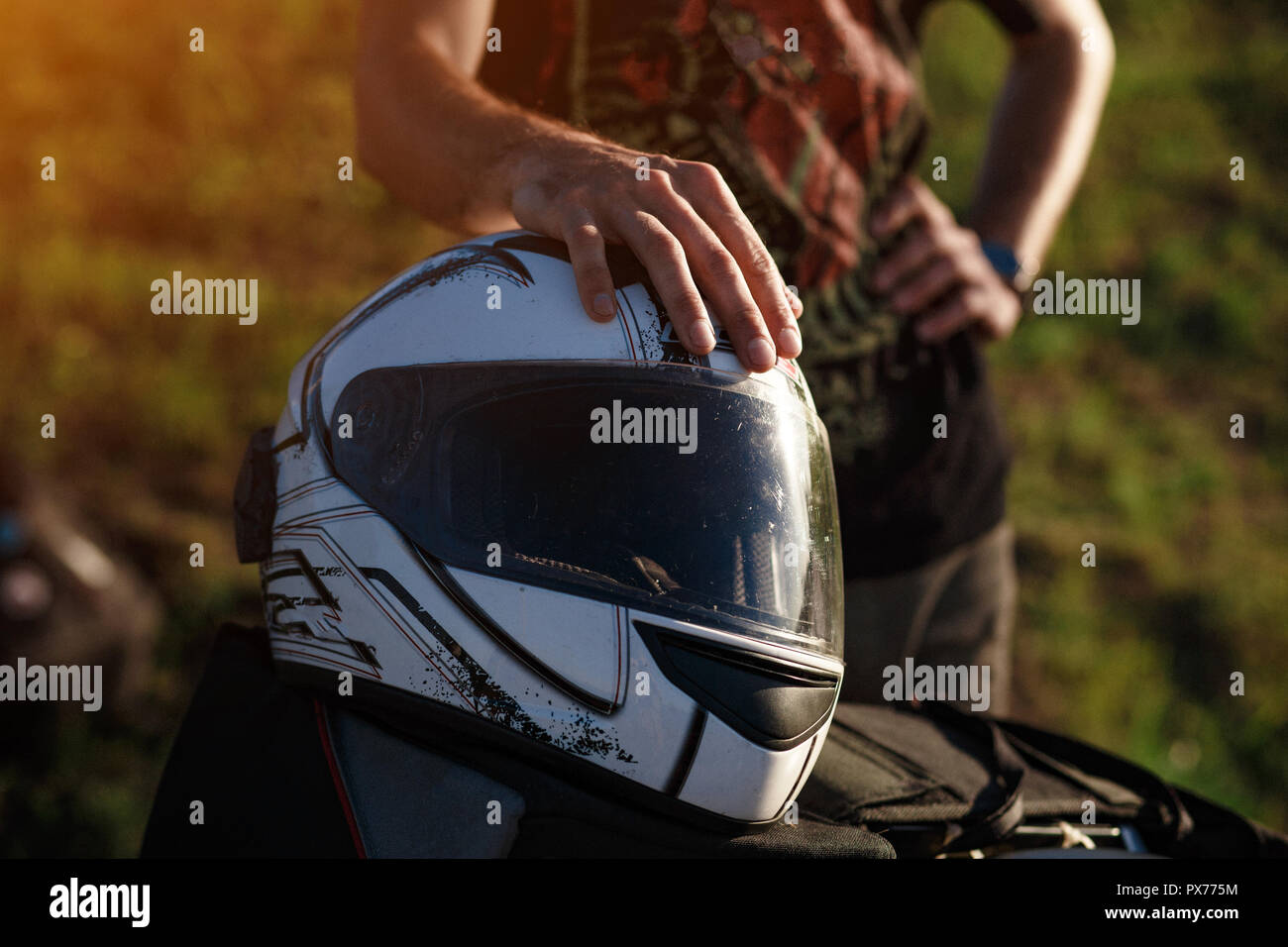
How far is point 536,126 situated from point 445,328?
0.29 m

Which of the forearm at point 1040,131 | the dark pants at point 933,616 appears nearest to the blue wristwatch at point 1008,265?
the forearm at point 1040,131

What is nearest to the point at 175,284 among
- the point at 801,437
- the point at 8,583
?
the point at 8,583

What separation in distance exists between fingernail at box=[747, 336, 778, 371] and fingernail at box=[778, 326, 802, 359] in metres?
0.04

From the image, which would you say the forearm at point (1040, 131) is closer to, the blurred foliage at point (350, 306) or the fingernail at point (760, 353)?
the fingernail at point (760, 353)

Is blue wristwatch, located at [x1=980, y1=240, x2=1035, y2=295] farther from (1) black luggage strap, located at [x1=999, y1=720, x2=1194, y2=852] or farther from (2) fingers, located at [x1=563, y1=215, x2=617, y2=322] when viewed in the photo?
(2) fingers, located at [x1=563, y1=215, x2=617, y2=322]

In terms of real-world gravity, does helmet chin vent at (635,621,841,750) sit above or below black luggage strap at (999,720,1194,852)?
above

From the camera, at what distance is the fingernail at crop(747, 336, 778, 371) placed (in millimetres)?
1206

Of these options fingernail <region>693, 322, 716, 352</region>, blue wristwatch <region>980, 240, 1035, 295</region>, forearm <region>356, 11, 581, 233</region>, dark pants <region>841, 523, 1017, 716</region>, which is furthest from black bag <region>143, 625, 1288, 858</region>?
blue wristwatch <region>980, 240, 1035, 295</region>

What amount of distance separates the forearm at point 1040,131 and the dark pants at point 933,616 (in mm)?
697

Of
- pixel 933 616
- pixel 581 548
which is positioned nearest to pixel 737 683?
pixel 581 548

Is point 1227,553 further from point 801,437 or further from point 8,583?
point 8,583

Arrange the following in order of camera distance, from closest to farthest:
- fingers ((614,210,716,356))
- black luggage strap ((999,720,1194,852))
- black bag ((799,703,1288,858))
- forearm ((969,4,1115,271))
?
fingers ((614,210,716,356)) → black bag ((799,703,1288,858)) → black luggage strap ((999,720,1194,852)) → forearm ((969,4,1115,271))

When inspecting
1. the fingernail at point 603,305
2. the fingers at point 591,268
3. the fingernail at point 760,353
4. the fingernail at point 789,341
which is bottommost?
the fingernail at point 760,353

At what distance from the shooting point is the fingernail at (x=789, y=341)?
1.25 meters
